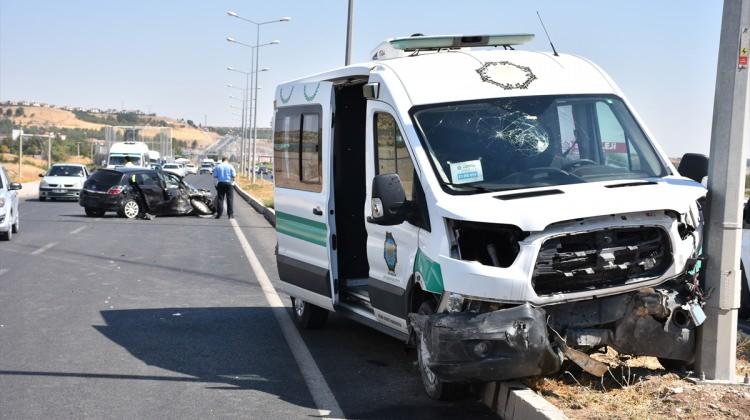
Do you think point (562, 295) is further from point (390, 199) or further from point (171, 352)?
point (171, 352)

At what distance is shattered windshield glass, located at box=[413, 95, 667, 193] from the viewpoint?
285 inches

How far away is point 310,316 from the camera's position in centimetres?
1024

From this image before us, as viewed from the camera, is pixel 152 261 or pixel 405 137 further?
pixel 152 261

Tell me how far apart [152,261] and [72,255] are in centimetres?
171

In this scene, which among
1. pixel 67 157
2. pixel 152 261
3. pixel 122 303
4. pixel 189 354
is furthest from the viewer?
pixel 67 157

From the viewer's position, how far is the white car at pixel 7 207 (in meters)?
20.3

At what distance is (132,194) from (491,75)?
23.3m

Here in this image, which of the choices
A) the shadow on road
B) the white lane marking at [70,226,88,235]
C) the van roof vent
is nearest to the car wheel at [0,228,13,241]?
the white lane marking at [70,226,88,235]

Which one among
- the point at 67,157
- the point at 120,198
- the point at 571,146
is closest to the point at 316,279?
the point at 571,146

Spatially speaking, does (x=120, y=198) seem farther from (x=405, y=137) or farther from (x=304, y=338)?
(x=405, y=137)

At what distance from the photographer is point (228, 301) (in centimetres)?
1240

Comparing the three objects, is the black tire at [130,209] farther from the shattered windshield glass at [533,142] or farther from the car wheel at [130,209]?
the shattered windshield glass at [533,142]

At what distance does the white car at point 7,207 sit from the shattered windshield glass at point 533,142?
583 inches

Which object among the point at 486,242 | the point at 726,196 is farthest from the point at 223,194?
the point at 726,196
